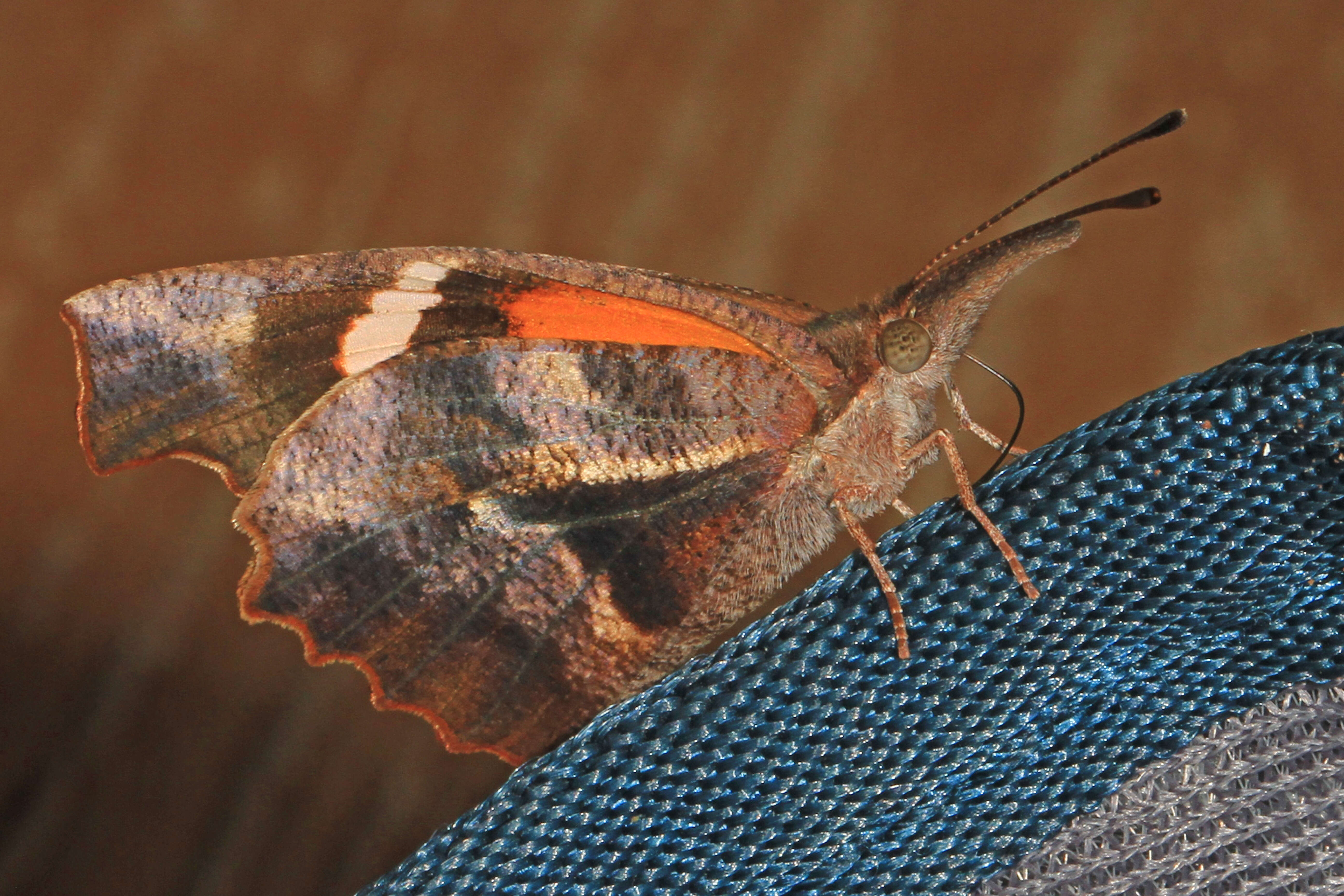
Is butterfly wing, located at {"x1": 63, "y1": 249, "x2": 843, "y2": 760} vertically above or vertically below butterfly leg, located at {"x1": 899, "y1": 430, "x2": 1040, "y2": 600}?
above

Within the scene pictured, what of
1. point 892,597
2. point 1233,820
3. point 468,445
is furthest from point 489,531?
point 1233,820

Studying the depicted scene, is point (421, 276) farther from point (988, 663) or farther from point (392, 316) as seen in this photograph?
point (988, 663)

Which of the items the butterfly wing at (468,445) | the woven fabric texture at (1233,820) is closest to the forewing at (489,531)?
the butterfly wing at (468,445)

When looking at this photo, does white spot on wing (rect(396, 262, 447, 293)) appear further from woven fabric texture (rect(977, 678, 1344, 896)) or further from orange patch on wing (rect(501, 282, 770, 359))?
woven fabric texture (rect(977, 678, 1344, 896))

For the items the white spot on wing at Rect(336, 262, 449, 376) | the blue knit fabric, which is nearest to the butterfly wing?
A: the white spot on wing at Rect(336, 262, 449, 376)

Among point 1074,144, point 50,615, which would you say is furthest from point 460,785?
point 1074,144

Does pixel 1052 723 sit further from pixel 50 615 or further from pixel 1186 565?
pixel 50 615
